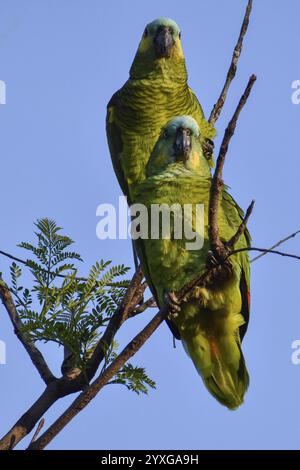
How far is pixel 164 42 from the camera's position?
6.39m

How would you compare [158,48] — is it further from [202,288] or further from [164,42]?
[202,288]

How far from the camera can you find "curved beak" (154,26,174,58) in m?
6.40

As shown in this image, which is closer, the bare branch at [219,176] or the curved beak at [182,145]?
the bare branch at [219,176]

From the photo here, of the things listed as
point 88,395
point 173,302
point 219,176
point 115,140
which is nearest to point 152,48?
point 115,140

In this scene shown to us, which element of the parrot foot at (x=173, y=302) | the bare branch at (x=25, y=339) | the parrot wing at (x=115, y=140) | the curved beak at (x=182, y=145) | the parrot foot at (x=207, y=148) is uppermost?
the parrot wing at (x=115, y=140)

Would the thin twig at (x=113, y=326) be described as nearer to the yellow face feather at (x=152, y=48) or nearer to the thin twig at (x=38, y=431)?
the thin twig at (x=38, y=431)

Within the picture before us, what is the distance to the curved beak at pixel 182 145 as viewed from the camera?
5059 millimetres

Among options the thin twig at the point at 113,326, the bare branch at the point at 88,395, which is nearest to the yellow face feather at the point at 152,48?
the thin twig at the point at 113,326

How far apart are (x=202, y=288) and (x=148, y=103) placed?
2302 millimetres

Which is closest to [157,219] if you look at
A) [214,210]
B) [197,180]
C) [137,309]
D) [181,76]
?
[197,180]

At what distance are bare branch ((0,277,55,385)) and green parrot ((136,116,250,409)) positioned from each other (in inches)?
38.3

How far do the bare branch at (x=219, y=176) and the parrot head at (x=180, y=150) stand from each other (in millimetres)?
1444

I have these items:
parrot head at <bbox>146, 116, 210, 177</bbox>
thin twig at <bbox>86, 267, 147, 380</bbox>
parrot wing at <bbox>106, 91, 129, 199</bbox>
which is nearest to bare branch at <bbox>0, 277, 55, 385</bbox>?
thin twig at <bbox>86, 267, 147, 380</bbox>

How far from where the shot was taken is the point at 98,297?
408cm
